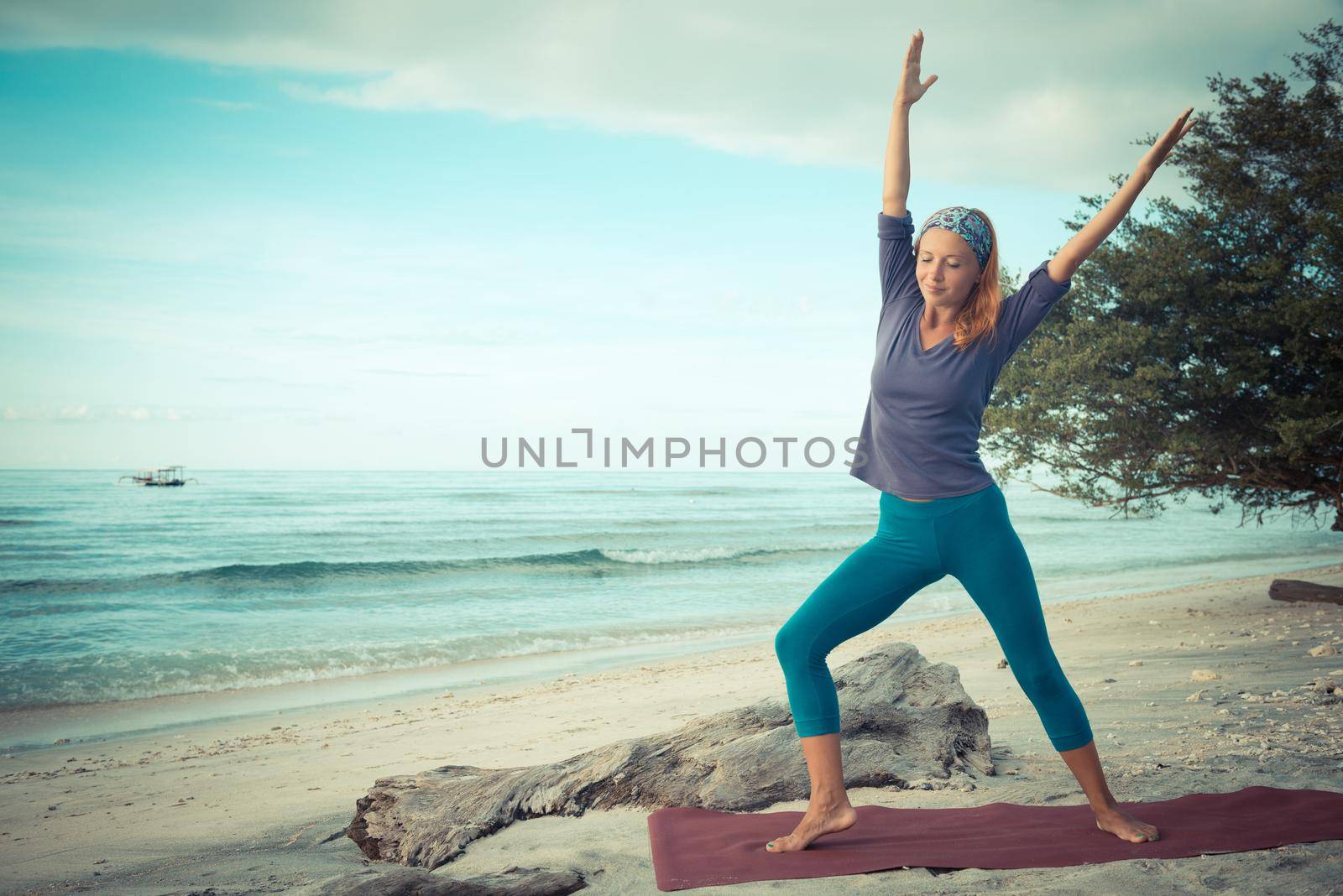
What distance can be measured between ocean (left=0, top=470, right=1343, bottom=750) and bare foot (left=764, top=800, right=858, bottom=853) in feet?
25.6

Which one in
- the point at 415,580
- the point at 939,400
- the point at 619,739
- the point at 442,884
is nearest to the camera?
the point at 442,884

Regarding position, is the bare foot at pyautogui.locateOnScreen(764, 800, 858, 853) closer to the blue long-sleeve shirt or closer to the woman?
the woman

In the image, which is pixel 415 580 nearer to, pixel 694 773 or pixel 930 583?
pixel 694 773

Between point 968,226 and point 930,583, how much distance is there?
1.20 m

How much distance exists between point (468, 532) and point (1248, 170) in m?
24.3

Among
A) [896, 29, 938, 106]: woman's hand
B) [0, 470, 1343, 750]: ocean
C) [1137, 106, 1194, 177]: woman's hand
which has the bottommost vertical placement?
[0, 470, 1343, 750]: ocean

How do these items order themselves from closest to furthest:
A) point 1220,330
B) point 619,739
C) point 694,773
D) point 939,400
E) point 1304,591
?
1. point 939,400
2. point 694,773
3. point 619,739
4. point 1220,330
5. point 1304,591

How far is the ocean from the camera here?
36.0ft

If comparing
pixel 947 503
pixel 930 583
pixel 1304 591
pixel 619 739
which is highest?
pixel 947 503

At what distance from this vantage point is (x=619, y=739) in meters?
6.35

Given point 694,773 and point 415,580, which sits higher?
point 694,773

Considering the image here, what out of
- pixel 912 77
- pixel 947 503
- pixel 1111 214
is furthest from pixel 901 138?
pixel 947 503

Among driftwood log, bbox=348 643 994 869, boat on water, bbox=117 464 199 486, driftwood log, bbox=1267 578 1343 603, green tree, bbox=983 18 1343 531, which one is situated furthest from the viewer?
boat on water, bbox=117 464 199 486

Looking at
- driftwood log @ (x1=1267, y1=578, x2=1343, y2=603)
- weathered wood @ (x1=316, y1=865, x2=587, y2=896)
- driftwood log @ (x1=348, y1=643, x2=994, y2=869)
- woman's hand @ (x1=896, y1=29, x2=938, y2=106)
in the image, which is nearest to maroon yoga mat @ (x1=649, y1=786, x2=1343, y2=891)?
driftwood log @ (x1=348, y1=643, x2=994, y2=869)
